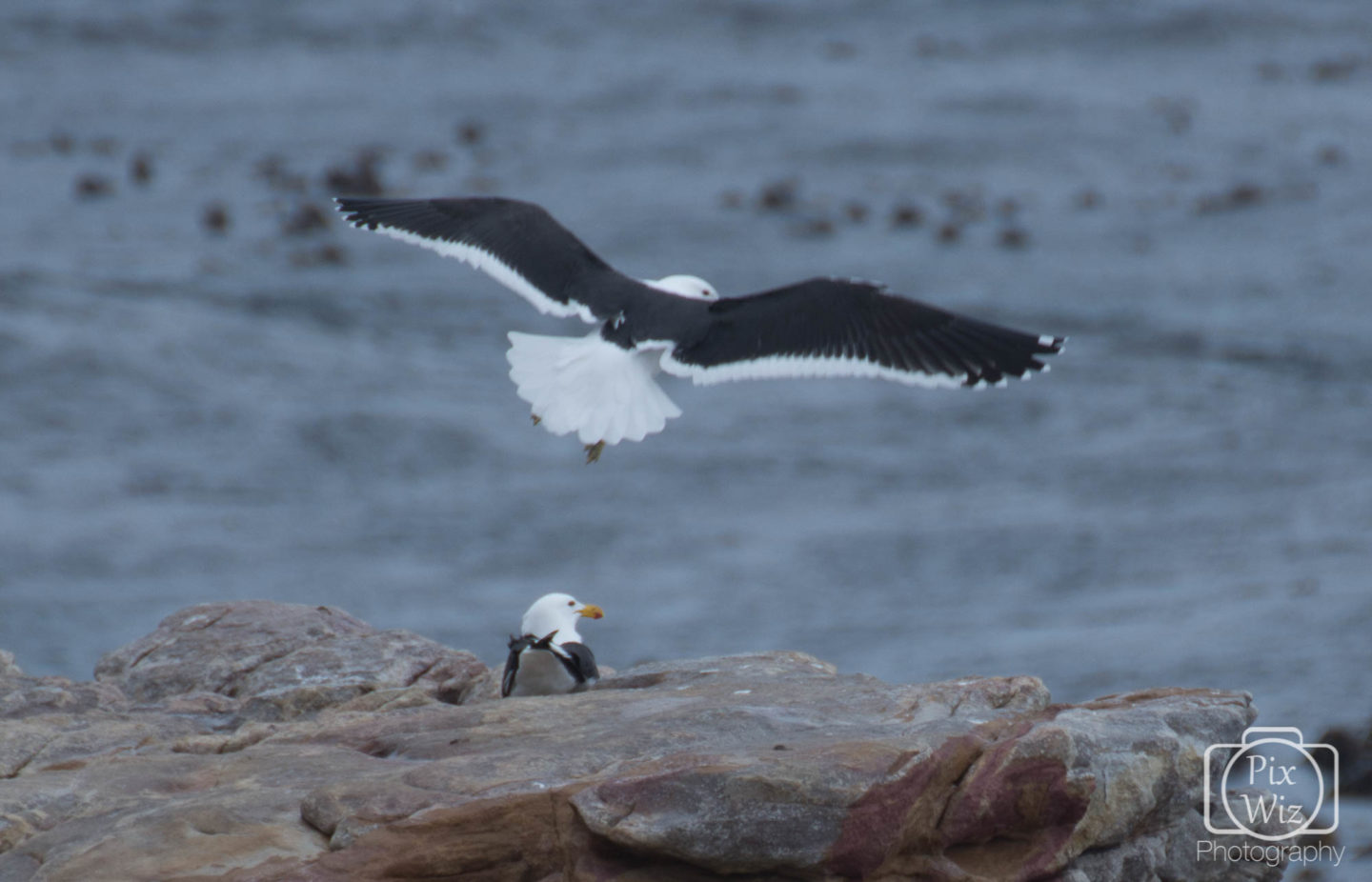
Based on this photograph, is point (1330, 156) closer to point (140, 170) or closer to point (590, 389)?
point (140, 170)

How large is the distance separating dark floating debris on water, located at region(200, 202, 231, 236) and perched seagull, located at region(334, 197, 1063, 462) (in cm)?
1968

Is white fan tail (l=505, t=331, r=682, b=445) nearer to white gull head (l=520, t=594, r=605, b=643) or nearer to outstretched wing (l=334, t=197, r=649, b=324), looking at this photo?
outstretched wing (l=334, t=197, r=649, b=324)

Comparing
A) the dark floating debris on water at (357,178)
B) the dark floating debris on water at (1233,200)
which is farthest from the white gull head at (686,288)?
the dark floating debris on water at (1233,200)

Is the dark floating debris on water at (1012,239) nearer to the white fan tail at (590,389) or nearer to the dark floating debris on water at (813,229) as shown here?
the dark floating debris on water at (813,229)

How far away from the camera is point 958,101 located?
3634 centimetres

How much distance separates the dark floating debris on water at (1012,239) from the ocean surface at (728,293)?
9cm

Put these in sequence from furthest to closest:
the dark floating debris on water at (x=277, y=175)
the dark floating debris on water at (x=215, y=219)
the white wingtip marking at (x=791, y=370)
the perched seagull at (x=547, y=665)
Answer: the dark floating debris on water at (x=277, y=175), the dark floating debris on water at (x=215, y=219), the white wingtip marking at (x=791, y=370), the perched seagull at (x=547, y=665)

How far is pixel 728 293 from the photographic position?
2688 centimetres

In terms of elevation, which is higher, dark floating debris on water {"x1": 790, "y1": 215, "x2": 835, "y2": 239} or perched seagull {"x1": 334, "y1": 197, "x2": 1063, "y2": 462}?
dark floating debris on water {"x1": 790, "y1": 215, "x2": 835, "y2": 239}

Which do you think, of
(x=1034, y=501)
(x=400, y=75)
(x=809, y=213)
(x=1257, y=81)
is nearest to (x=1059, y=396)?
(x=1034, y=501)

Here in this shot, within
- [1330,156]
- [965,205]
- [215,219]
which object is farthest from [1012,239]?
[215,219]

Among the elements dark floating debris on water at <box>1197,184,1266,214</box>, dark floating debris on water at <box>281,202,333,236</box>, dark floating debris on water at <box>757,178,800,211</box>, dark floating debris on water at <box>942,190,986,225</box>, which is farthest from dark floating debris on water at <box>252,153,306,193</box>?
dark floating debris on water at <box>1197,184,1266,214</box>

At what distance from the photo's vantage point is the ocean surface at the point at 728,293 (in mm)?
19938

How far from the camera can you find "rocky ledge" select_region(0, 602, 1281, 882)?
20.9ft
